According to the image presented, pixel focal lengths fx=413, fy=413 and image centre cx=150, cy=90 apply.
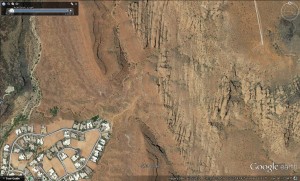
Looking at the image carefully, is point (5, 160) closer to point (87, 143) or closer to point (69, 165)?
point (69, 165)

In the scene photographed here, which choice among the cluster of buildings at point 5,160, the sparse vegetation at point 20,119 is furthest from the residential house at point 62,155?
the cluster of buildings at point 5,160

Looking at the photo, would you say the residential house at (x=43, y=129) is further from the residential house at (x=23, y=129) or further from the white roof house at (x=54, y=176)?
the white roof house at (x=54, y=176)

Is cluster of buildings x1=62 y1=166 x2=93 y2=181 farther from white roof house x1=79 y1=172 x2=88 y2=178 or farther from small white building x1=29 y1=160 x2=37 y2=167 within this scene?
small white building x1=29 y1=160 x2=37 y2=167

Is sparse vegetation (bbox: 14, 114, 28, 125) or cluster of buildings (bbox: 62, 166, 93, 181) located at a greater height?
sparse vegetation (bbox: 14, 114, 28, 125)

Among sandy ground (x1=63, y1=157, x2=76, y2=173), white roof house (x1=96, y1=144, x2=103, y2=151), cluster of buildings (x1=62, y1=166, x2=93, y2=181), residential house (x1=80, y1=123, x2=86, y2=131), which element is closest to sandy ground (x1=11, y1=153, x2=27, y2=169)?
sandy ground (x1=63, y1=157, x2=76, y2=173)

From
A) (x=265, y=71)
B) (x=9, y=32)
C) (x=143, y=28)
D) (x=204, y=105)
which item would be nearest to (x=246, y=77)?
(x=265, y=71)

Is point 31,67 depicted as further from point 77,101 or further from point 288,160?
point 288,160

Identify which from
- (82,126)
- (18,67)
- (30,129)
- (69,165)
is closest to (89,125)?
(82,126)
